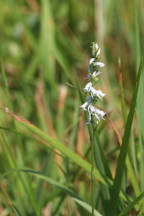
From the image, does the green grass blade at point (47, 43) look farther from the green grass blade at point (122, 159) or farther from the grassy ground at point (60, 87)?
the green grass blade at point (122, 159)

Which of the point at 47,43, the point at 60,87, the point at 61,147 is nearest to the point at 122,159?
the point at 61,147

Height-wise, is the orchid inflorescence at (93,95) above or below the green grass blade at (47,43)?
below

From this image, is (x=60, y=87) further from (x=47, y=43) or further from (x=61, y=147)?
(x=61, y=147)

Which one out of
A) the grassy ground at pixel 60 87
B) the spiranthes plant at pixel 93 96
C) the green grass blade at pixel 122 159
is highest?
the grassy ground at pixel 60 87

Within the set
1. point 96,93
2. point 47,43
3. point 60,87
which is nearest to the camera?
point 96,93

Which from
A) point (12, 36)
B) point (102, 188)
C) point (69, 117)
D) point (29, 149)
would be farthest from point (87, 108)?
point (12, 36)

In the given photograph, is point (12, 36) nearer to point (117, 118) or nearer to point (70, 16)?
point (70, 16)

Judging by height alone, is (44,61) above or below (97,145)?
above

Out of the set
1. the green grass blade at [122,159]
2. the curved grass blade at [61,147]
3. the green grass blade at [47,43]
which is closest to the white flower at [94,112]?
the green grass blade at [122,159]

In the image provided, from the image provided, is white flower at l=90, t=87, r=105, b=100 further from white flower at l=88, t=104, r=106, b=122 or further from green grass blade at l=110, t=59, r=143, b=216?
green grass blade at l=110, t=59, r=143, b=216

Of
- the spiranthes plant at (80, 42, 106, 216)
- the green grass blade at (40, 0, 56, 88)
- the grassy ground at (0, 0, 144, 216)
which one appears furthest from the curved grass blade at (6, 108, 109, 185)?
the green grass blade at (40, 0, 56, 88)

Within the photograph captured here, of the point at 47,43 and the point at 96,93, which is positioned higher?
the point at 47,43
